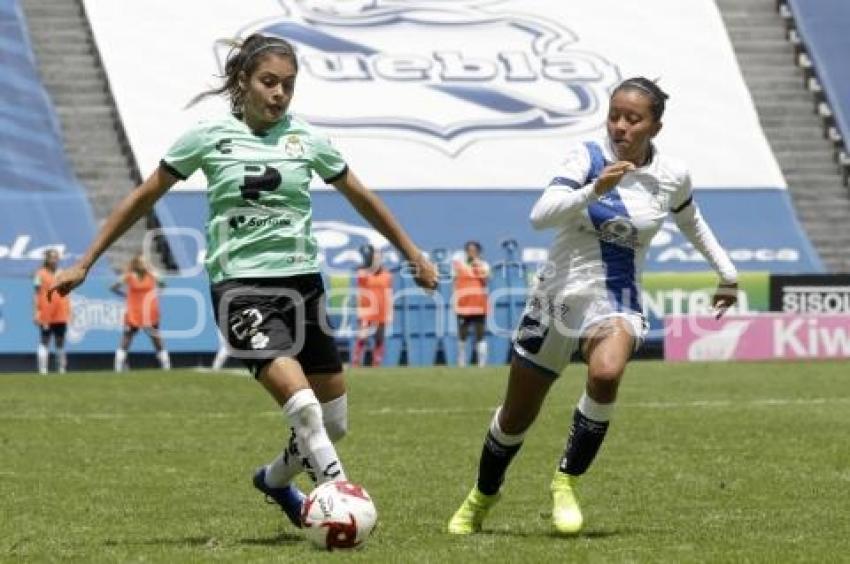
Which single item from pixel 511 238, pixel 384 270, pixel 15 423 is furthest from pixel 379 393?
pixel 511 238

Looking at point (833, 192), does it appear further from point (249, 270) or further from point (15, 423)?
point (249, 270)

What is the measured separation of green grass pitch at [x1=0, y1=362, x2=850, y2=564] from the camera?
8891 mm

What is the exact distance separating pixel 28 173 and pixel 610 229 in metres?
28.3

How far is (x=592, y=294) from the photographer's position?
370 inches

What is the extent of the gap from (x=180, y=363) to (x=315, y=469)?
82.8 ft

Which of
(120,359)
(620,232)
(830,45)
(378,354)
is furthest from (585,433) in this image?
(830,45)

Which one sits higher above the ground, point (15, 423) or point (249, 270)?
point (249, 270)

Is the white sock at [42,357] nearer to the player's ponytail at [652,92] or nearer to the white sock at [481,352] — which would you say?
the white sock at [481,352]

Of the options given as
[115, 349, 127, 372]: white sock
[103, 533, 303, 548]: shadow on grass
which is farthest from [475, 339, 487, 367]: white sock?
[103, 533, 303, 548]: shadow on grass

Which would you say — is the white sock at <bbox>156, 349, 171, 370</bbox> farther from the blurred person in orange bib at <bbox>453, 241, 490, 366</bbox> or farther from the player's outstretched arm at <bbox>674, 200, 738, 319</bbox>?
the player's outstretched arm at <bbox>674, 200, 738, 319</bbox>

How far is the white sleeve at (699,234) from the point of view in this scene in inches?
382

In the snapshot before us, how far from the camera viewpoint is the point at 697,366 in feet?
95.0

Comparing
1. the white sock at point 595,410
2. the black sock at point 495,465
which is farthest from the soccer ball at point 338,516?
the white sock at point 595,410

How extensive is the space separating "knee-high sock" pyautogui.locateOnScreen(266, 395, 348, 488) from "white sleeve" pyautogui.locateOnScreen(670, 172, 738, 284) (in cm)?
197
